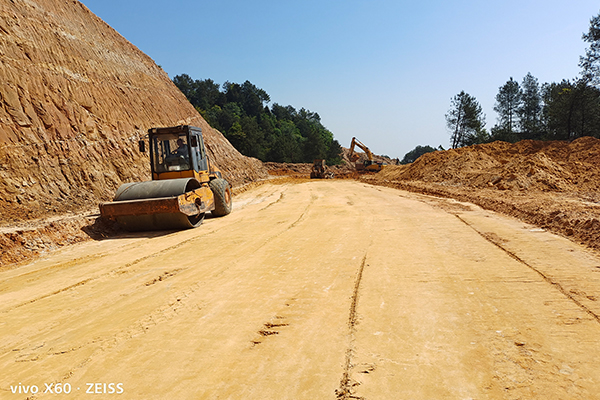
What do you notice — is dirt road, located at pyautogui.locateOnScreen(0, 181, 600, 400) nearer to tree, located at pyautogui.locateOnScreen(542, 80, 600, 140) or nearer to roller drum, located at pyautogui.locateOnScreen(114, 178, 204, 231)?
roller drum, located at pyautogui.locateOnScreen(114, 178, 204, 231)

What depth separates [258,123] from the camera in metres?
97.6

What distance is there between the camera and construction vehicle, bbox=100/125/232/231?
9250 millimetres

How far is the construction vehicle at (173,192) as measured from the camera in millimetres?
9250

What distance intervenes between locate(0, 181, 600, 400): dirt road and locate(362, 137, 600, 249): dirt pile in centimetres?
228

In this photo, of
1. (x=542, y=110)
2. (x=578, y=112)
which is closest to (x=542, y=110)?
(x=542, y=110)

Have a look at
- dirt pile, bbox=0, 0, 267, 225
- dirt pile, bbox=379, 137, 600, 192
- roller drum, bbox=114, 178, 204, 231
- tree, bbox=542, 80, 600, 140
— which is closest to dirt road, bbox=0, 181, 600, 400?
roller drum, bbox=114, 178, 204, 231

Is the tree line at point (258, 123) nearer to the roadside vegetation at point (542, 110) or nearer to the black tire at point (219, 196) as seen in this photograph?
the roadside vegetation at point (542, 110)

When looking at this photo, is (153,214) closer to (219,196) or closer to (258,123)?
(219,196)

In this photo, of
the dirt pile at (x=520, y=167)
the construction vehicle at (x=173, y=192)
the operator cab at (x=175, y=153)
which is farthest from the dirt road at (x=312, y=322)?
the dirt pile at (x=520, y=167)

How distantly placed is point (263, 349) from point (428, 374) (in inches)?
56.3

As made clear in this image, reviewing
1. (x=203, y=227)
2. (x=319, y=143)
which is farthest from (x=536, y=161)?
(x=319, y=143)

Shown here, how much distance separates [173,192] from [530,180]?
16.6 m

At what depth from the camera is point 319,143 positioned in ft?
231

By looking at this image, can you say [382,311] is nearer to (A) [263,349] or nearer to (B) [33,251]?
(A) [263,349]
